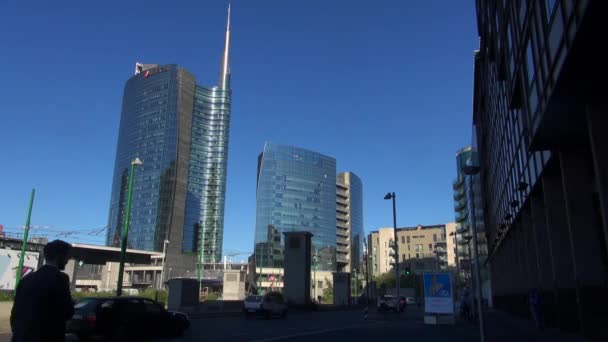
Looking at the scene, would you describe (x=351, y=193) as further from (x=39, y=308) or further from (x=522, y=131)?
(x=39, y=308)

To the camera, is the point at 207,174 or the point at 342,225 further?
the point at 342,225

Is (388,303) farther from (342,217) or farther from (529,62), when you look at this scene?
(342,217)

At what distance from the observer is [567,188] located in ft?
57.8

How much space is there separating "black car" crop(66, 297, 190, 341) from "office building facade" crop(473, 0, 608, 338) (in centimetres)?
1396

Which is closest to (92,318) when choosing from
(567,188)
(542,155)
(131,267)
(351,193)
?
(567,188)

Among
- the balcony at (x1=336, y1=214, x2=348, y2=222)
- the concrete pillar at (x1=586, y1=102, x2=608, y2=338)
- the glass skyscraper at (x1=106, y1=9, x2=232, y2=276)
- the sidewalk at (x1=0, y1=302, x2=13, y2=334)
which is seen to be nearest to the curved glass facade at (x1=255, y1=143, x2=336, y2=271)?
the balcony at (x1=336, y1=214, x2=348, y2=222)

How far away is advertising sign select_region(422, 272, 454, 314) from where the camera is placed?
81.5ft

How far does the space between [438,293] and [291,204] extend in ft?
477

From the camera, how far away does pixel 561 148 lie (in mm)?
17984

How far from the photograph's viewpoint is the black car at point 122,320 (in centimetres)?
1466

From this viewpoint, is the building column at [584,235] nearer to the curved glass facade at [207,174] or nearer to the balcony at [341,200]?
the curved glass facade at [207,174]

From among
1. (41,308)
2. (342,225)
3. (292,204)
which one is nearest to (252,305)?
(41,308)

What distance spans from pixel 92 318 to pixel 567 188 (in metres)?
16.1

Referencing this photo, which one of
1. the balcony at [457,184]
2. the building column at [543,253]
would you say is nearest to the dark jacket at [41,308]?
the building column at [543,253]
